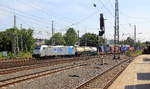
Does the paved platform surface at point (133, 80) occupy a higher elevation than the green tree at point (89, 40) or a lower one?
lower

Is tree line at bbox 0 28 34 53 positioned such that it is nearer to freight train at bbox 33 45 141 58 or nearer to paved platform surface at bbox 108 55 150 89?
freight train at bbox 33 45 141 58

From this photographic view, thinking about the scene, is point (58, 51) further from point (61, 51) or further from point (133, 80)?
point (133, 80)

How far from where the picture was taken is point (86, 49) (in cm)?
8056

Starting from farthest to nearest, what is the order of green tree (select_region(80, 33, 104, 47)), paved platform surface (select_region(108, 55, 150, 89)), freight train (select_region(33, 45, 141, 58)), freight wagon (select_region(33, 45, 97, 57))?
green tree (select_region(80, 33, 104, 47)) < freight wagon (select_region(33, 45, 97, 57)) < freight train (select_region(33, 45, 141, 58)) < paved platform surface (select_region(108, 55, 150, 89))

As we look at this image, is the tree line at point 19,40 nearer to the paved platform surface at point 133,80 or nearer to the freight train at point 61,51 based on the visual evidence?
the freight train at point 61,51

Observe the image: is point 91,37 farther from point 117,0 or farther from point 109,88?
point 109,88

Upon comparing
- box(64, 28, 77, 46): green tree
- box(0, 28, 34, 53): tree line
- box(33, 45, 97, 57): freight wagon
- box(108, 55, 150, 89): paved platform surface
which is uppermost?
box(64, 28, 77, 46): green tree

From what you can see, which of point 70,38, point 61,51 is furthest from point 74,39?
point 61,51

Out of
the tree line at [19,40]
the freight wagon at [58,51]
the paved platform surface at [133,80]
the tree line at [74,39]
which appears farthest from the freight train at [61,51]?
the tree line at [74,39]

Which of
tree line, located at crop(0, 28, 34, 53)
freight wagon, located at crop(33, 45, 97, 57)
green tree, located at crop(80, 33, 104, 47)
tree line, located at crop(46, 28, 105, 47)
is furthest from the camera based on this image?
green tree, located at crop(80, 33, 104, 47)

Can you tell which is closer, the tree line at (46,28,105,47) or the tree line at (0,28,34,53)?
the tree line at (0,28,34,53)

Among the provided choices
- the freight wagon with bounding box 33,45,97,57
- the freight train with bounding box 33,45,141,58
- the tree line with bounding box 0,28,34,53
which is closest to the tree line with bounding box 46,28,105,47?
the tree line with bounding box 0,28,34,53

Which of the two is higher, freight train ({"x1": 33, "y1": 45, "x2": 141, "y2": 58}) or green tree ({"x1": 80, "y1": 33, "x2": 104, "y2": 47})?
green tree ({"x1": 80, "y1": 33, "x2": 104, "y2": 47})

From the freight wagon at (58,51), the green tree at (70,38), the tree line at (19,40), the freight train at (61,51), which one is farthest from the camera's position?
the green tree at (70,38)
